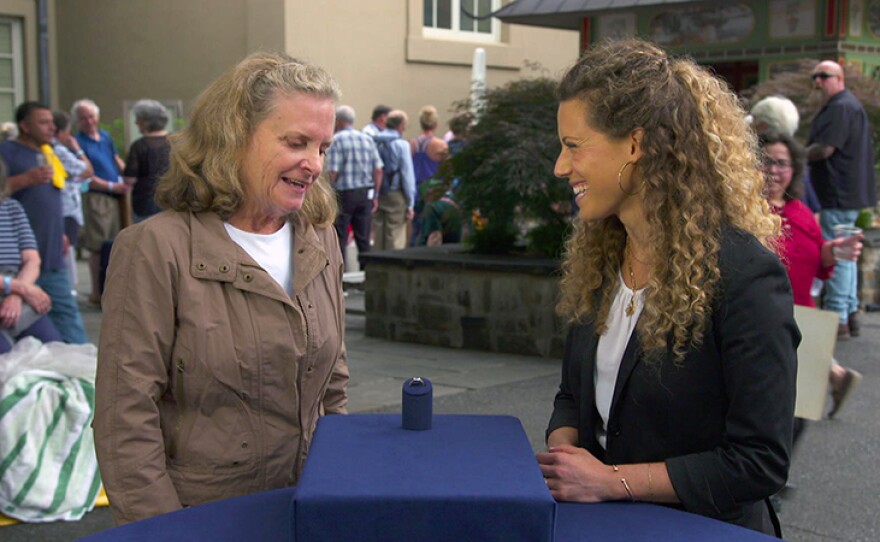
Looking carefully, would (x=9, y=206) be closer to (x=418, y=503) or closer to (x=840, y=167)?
(x=418, y=503)

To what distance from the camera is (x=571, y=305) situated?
8.58 ft

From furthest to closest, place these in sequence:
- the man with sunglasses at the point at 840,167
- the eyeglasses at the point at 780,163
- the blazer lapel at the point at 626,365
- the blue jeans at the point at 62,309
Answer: the man with sunglasses at the point at 840,167 → the blue jeans at the point at 62,309 → the eyeglasses at the point at 780,163 → the blazer lapel at the point at 626,365

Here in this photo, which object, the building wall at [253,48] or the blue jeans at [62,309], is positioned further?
the building wall at [253,48]

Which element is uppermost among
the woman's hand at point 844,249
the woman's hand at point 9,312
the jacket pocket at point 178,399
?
the woman's hand at point 844,249

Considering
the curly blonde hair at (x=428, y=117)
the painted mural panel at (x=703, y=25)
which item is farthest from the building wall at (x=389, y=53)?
the painted mural panel at (x=703, y=25)

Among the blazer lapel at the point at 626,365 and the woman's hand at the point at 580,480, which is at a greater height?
the blazer lapel at the point at 626,365

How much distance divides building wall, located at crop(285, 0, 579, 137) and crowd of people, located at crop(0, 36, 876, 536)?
13074mm

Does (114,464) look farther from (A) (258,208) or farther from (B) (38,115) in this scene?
(B) (38,115)

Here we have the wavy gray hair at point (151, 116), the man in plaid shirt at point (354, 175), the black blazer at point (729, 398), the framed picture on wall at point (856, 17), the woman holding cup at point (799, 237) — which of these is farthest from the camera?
the framed picture on wall at point (856, 17)

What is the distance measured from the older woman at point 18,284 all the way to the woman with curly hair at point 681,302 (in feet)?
11.6

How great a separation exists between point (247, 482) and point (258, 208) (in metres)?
0.62

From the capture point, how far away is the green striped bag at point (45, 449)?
4.77 meters

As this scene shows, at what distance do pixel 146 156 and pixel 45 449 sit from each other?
546cm

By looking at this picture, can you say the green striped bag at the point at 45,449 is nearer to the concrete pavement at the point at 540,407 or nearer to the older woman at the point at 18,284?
the concrete pavement at the point at 540,407
